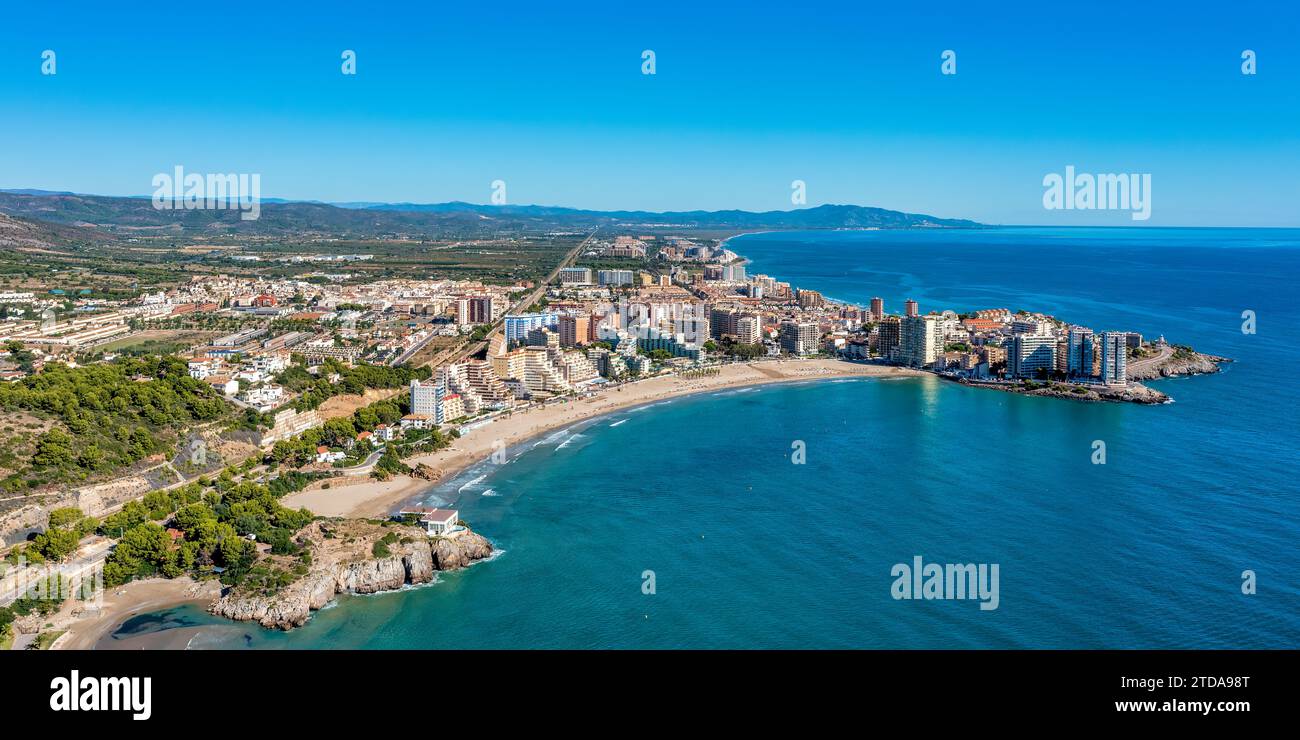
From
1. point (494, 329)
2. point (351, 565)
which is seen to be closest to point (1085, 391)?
point (494, 329)

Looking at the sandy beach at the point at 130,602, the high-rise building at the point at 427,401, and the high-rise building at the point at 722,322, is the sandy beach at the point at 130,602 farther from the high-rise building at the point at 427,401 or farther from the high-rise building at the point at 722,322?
the high-rise building at the point at 722,322

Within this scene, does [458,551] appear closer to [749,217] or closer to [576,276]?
[576,276]

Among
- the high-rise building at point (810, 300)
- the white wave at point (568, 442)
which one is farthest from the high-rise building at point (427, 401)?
the high-rise building at point (810, 300)

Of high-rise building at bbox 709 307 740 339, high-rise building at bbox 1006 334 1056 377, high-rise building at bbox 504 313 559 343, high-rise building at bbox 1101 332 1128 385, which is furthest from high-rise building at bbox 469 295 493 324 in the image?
high-rise building at bbox 1101 332 1128 385

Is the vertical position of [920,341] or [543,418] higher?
[920,341]

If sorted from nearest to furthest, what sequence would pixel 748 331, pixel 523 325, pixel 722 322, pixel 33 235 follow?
pixel 523 325
pixel 748 331
pixel 722 322
pixel 33 235
